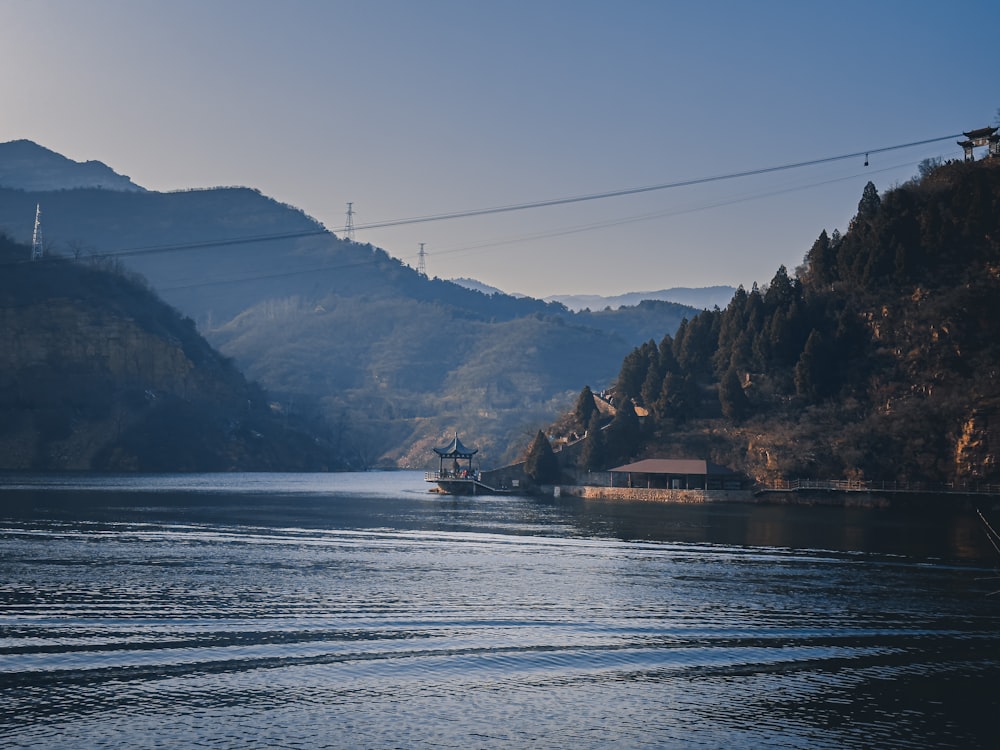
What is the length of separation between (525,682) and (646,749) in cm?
550

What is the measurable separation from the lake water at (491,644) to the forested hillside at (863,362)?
56634mm

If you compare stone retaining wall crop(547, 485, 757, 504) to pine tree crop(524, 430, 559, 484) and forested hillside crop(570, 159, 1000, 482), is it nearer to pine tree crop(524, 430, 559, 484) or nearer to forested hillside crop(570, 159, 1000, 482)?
forested hillside crop(570, 159, 1000, 482)

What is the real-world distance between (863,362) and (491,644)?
10873 cm

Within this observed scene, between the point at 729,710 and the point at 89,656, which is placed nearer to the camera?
the point at 729,710

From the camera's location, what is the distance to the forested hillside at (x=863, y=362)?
116438 millimetres

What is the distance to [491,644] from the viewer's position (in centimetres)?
3152

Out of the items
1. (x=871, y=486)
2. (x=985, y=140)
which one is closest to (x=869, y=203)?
(x=985, y=140)

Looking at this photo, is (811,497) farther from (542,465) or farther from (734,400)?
(542,465)

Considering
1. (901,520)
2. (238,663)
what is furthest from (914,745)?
(901,520)

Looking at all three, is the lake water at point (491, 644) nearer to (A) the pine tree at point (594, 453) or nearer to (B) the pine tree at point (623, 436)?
(A) the pine tree at point (594, 453)

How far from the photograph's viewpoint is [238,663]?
2831 centimetres

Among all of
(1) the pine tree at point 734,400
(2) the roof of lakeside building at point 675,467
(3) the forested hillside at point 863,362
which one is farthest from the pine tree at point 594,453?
(1) the pine tree at point 734,400

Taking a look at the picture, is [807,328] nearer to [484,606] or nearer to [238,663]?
[484,606]

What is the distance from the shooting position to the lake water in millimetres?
23500
